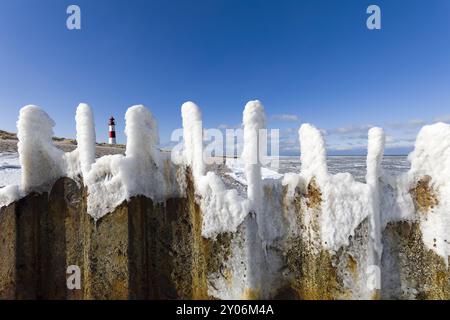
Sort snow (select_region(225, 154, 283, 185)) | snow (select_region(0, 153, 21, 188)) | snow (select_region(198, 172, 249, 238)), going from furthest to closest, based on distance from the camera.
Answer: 1. snow (select_region(0, 153, 21, 188))
2. snow (select_region(225, 154, 283, 185))
3. snow (select_region(198, 172, 249, 238))

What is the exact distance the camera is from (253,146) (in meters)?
4.04

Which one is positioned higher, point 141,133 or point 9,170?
point 141,133

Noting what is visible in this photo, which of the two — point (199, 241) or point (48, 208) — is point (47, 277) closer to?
point (48, 208)

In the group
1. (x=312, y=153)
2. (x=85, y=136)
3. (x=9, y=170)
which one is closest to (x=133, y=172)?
(x=85, y=136)

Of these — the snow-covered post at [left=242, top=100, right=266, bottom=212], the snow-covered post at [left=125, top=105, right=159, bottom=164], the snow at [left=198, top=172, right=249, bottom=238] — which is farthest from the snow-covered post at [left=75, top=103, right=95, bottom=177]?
the snow-covered post at [left=242, top=100, right=266, bottom=212]

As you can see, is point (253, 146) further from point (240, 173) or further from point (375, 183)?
point (240, 173)

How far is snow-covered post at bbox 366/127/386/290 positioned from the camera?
3842 mm

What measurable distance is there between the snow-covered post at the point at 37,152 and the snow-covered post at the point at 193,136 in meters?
2.68

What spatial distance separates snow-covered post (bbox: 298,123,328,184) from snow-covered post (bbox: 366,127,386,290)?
0.74m

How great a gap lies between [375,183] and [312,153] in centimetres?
114

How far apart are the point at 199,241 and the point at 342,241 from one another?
243cm

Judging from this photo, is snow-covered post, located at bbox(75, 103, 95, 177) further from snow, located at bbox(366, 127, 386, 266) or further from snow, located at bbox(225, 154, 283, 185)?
snow, located at bbox(366, 127, 386, 266)
